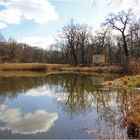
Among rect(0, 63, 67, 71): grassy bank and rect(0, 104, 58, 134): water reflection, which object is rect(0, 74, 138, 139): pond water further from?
rect(0, 63, 67, 71): grassy bank

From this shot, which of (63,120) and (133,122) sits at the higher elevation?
(133,122)

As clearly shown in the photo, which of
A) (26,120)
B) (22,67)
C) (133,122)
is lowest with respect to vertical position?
(26,120)

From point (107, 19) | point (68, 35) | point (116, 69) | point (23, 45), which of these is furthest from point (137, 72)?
point (23, 45)

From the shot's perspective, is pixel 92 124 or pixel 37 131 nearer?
pixel 37 131

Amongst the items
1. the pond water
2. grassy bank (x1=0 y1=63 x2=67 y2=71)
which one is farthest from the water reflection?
grassy bank (x1=0 y1=63 x2=67 y2=71)

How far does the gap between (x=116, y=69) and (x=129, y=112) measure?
34.2m

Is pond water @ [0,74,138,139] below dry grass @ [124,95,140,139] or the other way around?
below

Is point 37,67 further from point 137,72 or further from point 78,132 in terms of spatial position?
point 78,132

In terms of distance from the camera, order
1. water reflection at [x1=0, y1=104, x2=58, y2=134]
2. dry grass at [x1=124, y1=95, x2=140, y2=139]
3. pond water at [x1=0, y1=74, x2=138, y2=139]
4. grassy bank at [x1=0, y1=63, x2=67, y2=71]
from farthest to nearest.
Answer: grassy bank at [x1=0, y1=63, x2=67, y2=71] → water reflection at [x1=0, y1=104, x2=58, y2=134] → pond water at [x1=0, y1=74, x2=138, y2=139] → dry grass at [x1=124, y1=95, x2=140, y2=139]

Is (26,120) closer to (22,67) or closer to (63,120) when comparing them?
(63,120)

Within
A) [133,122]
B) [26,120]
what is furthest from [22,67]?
[133,122]

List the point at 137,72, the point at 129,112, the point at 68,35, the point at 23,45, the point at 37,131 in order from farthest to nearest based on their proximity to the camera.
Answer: the point at 23,45
the point at 68,35
the point at 137,72
the point at 37,131
the point at 129,112

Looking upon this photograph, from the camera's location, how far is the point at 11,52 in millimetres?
75375

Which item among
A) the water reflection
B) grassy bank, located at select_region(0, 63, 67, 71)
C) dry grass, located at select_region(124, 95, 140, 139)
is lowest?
the water reflection
